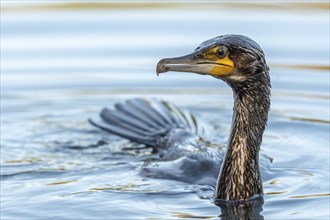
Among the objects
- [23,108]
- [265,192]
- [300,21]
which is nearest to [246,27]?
[300,21]

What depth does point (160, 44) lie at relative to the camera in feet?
41.7

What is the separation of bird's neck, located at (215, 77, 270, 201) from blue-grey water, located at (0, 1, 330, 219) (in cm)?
19

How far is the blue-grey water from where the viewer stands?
834 centimetres

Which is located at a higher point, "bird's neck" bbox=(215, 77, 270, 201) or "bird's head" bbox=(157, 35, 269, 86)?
"bird's head" bbox=(157, 35, 269, 86)

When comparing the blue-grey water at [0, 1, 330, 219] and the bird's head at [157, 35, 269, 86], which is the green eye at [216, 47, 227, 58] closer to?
the bird's head at [157, 35, 269, 86]

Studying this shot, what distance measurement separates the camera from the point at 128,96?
37.2 feet

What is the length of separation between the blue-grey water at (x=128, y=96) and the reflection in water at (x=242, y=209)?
72mm

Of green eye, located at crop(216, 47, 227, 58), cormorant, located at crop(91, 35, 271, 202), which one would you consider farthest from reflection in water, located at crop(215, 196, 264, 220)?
green eye, located at crop(216, 47, 227, 58)

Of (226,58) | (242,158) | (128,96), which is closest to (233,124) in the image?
(242,158)

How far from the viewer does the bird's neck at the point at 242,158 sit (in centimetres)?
826

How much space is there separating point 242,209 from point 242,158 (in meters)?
0.37

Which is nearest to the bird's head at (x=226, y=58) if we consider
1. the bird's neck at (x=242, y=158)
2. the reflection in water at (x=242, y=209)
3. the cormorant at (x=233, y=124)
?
the cormorant at (x=233, y=124)

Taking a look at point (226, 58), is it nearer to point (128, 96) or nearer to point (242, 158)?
point (242, 158)

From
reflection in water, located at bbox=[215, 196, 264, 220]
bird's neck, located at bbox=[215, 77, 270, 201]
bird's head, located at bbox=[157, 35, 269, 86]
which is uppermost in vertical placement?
bird's head, located at bbox=[157, 35, 269, 86]
